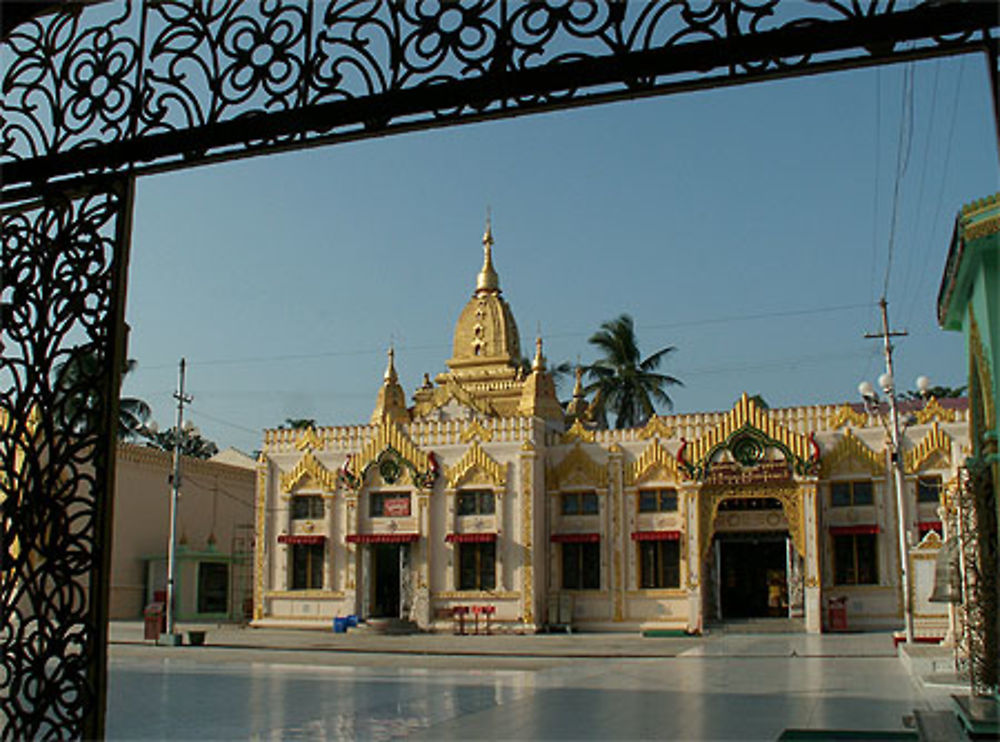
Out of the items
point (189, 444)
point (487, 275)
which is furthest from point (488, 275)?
point (189, 444)

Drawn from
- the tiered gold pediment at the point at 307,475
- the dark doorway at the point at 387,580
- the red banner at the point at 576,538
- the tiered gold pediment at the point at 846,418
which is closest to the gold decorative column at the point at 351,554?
the tiered gold pediment at the point at 307,475

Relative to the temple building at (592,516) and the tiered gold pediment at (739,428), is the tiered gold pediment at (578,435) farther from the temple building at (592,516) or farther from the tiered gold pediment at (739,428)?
the tiered gold pediment at (739,428)

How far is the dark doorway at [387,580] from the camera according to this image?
2803cm

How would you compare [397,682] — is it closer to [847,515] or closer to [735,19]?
[735,19]

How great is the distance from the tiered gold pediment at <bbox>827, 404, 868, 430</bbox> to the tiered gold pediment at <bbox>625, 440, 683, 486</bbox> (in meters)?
3.68

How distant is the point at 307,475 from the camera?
92.0ft

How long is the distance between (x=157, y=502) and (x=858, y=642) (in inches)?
806

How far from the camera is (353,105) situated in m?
4.67

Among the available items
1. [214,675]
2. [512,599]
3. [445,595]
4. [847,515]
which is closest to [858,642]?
[847,515]

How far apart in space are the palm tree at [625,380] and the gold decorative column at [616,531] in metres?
9.05

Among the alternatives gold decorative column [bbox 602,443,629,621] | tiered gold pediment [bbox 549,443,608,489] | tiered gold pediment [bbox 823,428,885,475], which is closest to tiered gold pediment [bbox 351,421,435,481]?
tiered gold pediment [bbox 549,443,608,489]

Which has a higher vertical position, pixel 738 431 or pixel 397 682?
pixel 738 431

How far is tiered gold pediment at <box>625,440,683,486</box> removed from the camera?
2534 cm

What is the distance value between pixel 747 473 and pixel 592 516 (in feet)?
13.0
